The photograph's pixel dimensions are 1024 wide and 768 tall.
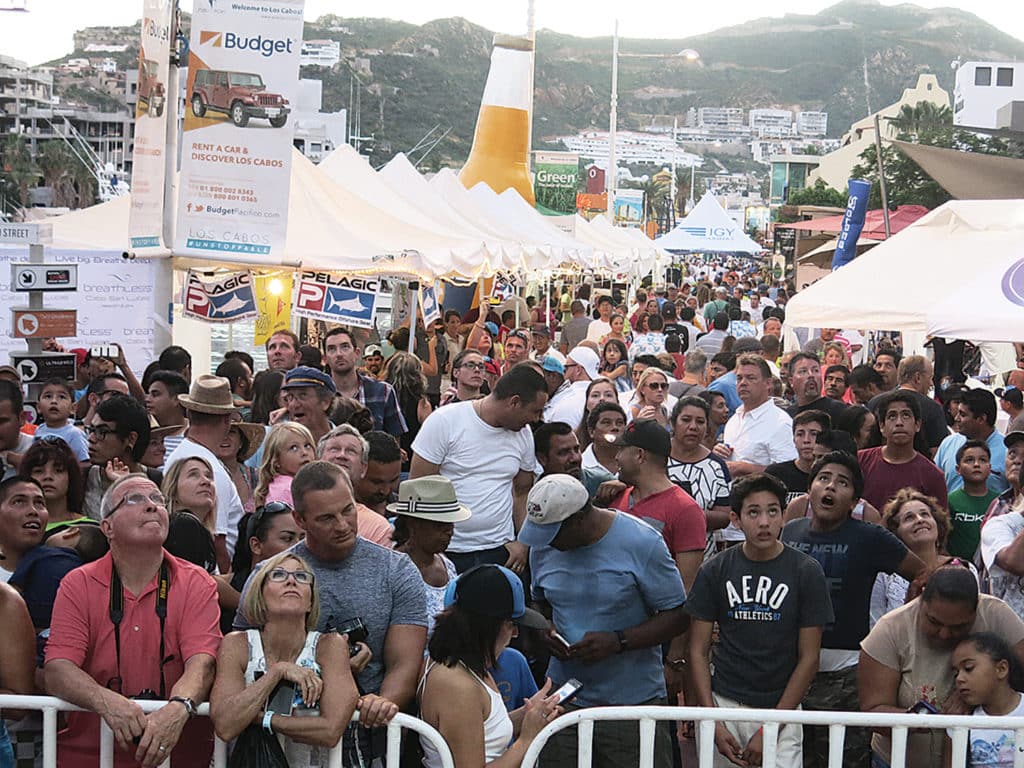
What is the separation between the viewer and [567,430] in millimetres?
6980

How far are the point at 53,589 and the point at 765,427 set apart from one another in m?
4.72

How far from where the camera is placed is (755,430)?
788cm

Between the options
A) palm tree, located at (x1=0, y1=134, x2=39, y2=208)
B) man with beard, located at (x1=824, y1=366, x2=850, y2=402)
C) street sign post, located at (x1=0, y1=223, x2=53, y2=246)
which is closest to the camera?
street sign post, located at (x1=0, y1=223, x2=53, y2=246)

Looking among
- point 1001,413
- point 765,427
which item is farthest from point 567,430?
point 1001,413

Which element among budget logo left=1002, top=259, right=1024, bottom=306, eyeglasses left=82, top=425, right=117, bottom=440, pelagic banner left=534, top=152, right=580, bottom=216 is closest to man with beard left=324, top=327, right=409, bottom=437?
eyeglasses left=82, top=425, right=117, bottom=440

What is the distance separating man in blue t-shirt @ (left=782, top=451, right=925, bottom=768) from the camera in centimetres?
526

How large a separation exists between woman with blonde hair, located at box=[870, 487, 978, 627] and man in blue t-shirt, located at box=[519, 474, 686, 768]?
1.29 m

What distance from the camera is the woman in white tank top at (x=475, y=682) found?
3.83 m

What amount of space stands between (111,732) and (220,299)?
8.30 metres

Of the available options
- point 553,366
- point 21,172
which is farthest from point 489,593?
point 21,172

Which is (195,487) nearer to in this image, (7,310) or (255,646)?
(255,646)

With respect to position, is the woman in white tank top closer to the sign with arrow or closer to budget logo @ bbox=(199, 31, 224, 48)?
the sign with arrow

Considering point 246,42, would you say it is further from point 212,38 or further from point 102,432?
point 102,432

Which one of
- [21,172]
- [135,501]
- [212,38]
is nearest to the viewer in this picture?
[135,501]
